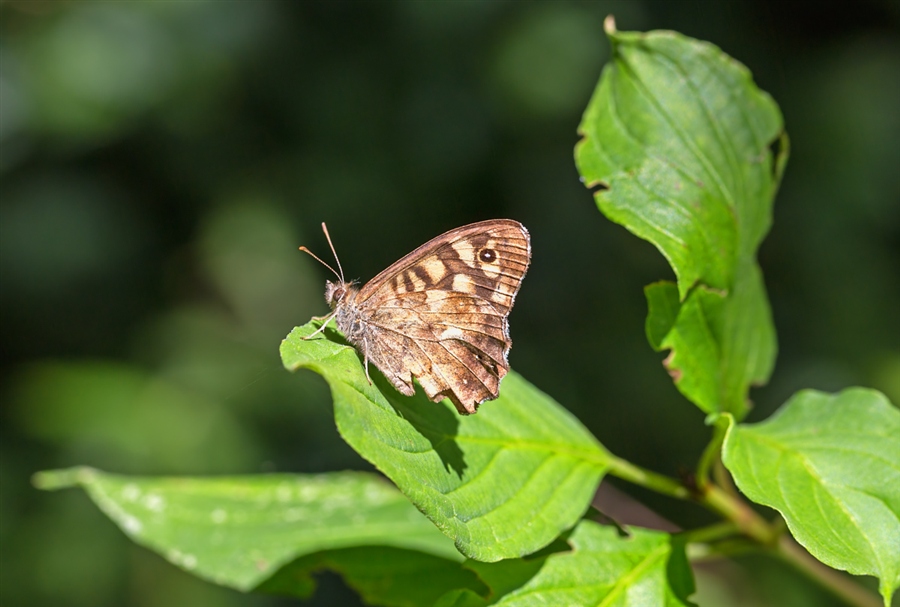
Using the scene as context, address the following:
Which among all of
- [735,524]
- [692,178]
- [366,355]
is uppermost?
[692,178]

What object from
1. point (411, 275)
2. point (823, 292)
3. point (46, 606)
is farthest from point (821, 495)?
point (46, 606)

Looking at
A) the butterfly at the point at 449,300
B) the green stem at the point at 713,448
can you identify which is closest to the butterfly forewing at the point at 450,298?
the butterfly at the point at 449,300

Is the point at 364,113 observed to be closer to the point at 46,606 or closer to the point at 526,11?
the point at 526,11

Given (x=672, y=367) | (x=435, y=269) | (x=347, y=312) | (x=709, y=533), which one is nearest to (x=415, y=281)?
(x=435, y=269)

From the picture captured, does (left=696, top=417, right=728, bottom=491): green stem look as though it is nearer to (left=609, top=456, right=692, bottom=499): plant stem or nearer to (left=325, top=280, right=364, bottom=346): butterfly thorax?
(left=609, top=456, right=692, bottom=499): plant stem

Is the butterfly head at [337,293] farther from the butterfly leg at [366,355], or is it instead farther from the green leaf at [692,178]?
the green leaf at [692,178]

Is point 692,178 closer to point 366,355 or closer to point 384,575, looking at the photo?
point 366,355
